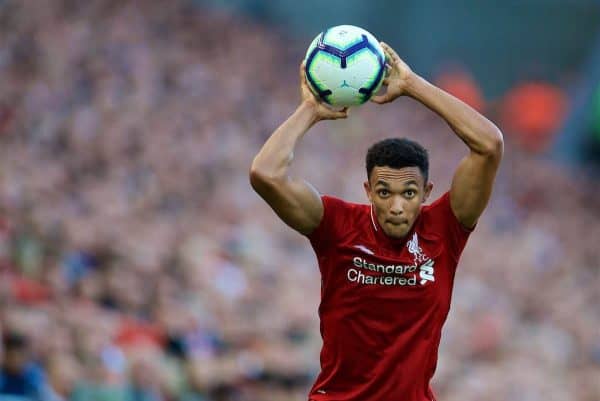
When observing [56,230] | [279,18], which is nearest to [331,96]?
[56,230]

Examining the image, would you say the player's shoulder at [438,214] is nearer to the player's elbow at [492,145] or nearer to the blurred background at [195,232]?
the player's elbow at [492,145]

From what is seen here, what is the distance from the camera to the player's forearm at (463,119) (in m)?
4.82

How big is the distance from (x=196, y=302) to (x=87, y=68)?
406 cm

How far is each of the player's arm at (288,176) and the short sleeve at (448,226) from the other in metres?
0.52

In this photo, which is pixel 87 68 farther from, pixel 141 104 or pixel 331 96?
pixel 331 96

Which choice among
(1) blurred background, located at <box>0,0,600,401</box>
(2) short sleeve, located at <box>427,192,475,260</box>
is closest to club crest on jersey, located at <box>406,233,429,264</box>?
(2) short sleeve, located at <box>427,192,475,260</box>

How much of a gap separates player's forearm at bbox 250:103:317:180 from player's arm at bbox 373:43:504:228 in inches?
12.4

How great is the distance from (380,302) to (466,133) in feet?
2.68

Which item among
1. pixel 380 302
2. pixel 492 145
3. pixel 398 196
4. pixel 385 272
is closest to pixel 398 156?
pixel 398 196

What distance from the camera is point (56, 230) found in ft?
29.7

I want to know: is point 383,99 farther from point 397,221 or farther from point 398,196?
point 397,221

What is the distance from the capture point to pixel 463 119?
4.84 meters

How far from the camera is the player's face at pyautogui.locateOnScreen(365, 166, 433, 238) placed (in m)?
4.82

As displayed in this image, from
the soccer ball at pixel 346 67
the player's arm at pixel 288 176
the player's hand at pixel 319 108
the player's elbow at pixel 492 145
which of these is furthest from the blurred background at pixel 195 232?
the player's elbow at pixel 492 145
